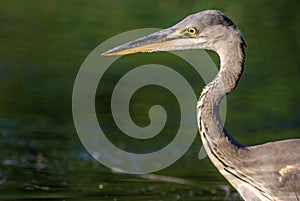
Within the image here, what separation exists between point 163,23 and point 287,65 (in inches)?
115

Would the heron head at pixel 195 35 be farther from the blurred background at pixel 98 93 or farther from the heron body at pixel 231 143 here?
the blurred background at pixel 98 93

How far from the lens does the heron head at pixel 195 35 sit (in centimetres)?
707

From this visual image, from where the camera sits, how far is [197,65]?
13.4 meters

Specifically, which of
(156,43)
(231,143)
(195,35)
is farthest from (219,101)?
(156,43)

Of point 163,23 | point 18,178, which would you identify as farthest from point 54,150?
point 163,23

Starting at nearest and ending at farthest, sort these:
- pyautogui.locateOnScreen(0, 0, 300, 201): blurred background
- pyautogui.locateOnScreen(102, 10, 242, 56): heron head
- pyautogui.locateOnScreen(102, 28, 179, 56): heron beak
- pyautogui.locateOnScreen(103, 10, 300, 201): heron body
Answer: pyautogui.locateOnScreen(103, 10, 300, 201): heron body, pyautogui.locateOnScreen(102, 10, 242, 56): heron head, pyautogui.locateOnScreen(102, 28, 179, 56): heron beak, pyautogui.locateOnScreen(0, 0, 300, 201): blurred background

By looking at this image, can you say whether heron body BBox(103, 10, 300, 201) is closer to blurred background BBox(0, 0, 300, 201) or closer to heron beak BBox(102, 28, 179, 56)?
heron beak BBox(102, 28, 179, 56)

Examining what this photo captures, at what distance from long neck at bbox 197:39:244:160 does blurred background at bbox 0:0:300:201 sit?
1729mm

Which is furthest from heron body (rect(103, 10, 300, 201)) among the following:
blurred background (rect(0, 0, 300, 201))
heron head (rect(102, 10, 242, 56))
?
blurred background (rect(0, 0, 300, 201))

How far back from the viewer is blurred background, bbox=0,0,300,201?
29.2 ft

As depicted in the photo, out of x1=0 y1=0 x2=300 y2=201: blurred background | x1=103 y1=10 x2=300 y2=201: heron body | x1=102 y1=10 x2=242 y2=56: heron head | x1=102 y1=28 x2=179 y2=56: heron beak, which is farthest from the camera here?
x1=0 y1=0 x2=300 y2=201: blurred background

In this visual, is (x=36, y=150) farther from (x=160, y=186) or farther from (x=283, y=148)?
(x=283, y=148)

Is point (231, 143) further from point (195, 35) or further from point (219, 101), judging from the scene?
point (195, 35)

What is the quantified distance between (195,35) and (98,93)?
18.4 feet
